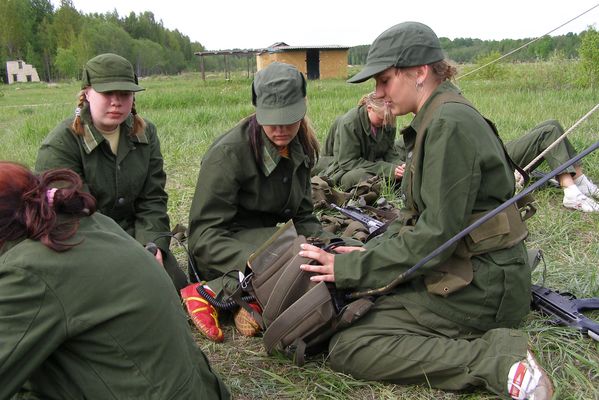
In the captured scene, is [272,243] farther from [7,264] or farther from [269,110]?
[7,264]

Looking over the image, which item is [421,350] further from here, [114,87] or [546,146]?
[546,146]

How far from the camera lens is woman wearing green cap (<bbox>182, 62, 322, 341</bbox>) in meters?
2.90

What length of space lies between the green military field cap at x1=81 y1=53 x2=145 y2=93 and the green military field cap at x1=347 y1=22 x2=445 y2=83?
1458 millimetres

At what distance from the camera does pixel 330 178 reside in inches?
226

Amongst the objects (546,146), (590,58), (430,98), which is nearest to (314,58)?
(590,58)

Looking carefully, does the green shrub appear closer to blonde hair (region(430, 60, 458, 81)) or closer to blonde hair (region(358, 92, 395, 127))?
blonde hair (region(358, 92, 395, 127))

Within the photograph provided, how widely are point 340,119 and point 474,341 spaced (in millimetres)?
3710

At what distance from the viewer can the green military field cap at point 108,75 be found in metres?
3.11

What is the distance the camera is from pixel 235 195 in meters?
3.14

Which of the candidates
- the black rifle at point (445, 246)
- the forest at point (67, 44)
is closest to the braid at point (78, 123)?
the black rifle at point (445, 246)

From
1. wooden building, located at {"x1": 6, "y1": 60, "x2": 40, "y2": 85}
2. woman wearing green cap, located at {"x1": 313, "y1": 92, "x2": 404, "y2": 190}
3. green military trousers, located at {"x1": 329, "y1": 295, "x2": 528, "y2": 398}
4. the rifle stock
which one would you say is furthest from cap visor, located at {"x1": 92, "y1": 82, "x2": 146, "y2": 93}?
wooden building, located at {"x1": 6, "y1": 60, "x2": 40, "y2": 85}

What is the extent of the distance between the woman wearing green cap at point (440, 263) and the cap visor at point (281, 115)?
54 cm

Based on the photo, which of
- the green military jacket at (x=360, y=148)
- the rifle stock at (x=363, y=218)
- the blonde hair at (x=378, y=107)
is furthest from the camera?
the green military jacket at (x=360, y=148)

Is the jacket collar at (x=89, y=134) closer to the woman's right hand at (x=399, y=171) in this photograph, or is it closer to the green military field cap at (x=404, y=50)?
the green military field cap at (x=404, y=50)
